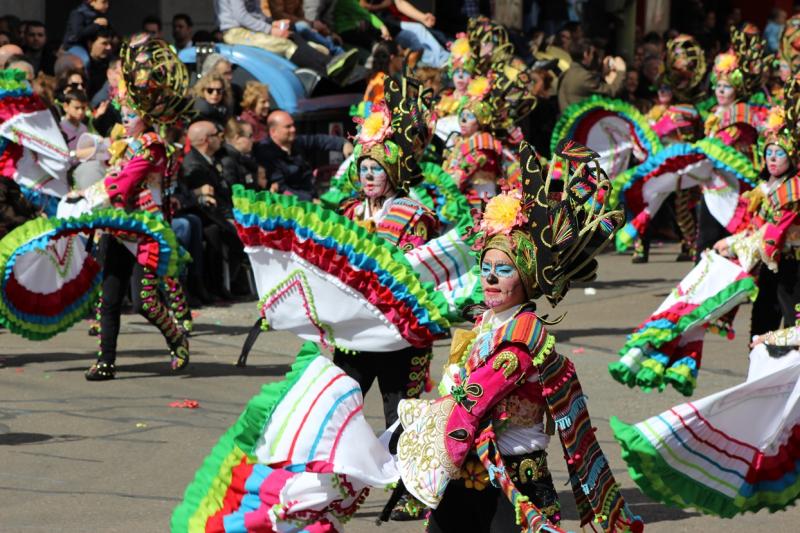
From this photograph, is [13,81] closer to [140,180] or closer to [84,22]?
[140,180]

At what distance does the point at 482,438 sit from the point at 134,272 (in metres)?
5.17

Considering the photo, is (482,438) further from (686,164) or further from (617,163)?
(617,163)

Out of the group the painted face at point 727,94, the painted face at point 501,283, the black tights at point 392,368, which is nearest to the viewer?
the painted face at point 501,283

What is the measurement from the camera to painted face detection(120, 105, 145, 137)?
936 cm

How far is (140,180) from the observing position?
9305 mm

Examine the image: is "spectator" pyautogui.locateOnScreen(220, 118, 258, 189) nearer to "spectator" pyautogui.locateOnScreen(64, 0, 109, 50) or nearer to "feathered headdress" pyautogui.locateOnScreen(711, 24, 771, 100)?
"spectator" pyautogui.locateOnScreen(64, 0, 109, 50)

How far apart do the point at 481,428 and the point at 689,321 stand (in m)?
3.09

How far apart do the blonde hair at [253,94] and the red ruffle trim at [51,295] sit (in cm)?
397

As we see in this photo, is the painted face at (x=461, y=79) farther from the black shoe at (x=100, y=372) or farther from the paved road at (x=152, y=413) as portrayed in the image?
the black shoe at (x=100, y=372)

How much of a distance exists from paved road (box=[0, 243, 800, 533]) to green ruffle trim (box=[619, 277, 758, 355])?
2.00ft

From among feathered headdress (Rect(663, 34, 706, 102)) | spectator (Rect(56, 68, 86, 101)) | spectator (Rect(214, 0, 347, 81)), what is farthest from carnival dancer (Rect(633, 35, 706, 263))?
spectator (Rect(56, 68, 86, 101))

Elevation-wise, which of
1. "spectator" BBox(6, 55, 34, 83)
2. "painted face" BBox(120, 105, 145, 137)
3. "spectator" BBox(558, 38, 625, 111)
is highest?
"spectator" BBox(6, 55, 34, 83)

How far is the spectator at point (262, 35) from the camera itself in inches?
596

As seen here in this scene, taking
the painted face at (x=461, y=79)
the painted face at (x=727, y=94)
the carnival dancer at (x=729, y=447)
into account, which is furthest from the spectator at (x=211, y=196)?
the carnival dancer at (x=729, y=447)
